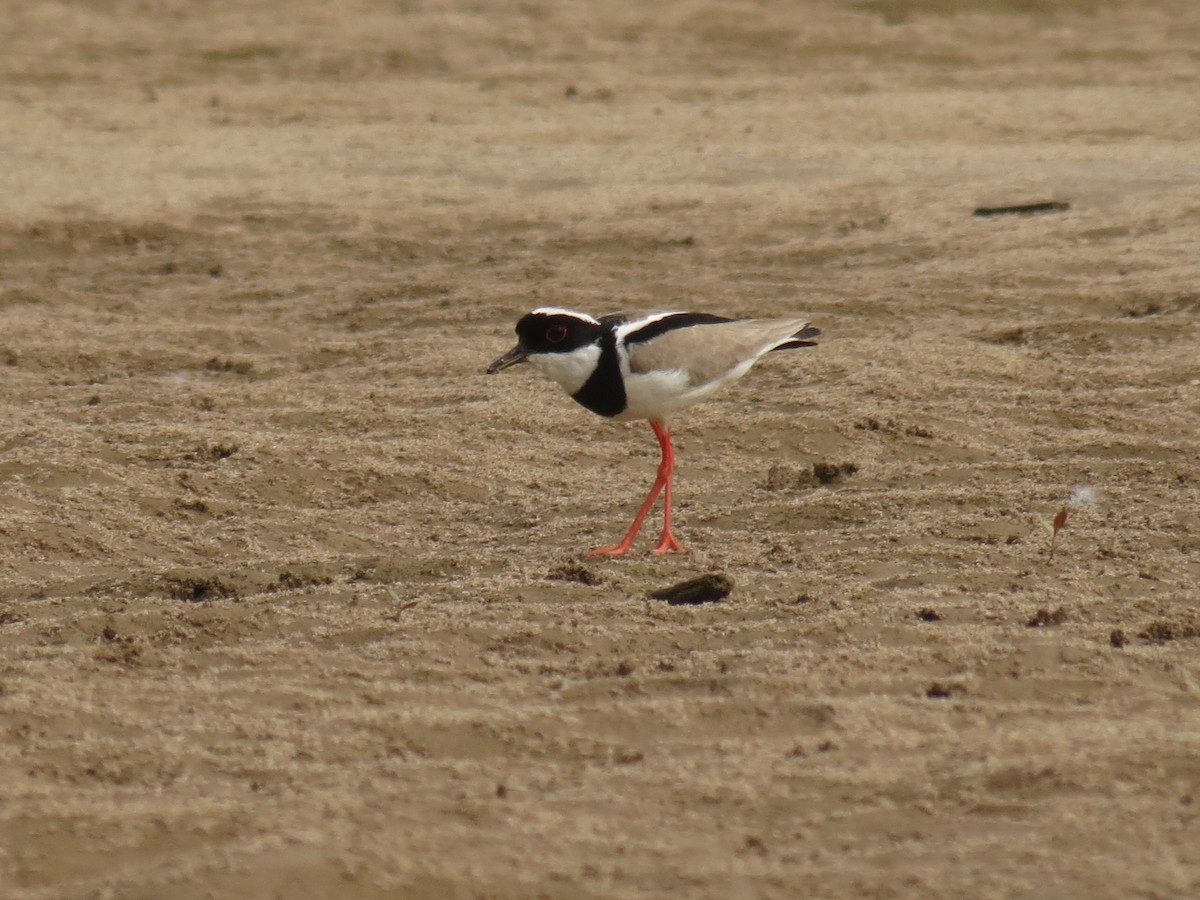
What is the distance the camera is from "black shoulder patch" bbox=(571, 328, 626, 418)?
570 centimetres

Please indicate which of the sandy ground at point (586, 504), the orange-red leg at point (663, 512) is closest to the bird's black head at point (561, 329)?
the orange-red leg at point (663, 512)

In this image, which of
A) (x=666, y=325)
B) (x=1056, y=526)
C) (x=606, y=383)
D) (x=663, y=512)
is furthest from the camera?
(x=663, y=512)

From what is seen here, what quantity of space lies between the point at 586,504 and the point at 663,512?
28 centimetres

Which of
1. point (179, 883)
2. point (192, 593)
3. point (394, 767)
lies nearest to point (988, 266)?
point (192, 593)

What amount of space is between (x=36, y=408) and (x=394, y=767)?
3723 millimetres

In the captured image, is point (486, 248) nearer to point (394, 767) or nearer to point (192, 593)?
point (192, 593)

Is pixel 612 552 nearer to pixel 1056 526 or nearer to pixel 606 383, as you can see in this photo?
pixel 606 383

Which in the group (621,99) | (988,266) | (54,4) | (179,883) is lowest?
(179,883)

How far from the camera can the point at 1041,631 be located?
4586 millimetres

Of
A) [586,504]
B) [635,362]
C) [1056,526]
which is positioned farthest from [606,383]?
[1056,526]

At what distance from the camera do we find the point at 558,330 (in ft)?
18.9

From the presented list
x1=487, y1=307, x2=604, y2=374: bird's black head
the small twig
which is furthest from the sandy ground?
x1=487, y1=307, x2=604, y2=374: bird's black head

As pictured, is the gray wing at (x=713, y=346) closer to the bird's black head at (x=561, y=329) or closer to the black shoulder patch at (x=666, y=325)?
the black shoulder patch at (x=666, y=325)

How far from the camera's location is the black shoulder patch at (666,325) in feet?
18.9
